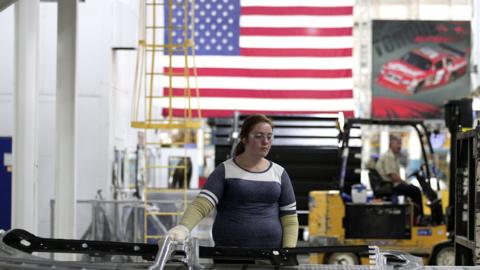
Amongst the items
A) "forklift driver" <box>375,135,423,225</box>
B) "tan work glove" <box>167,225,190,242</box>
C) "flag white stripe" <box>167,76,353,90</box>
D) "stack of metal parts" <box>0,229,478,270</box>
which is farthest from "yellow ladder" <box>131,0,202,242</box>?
"stack of metal parts" <box>0,229,478,270</box>

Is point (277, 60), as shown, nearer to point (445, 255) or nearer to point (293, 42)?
point (293, 42)

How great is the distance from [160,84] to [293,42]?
584 centimetres

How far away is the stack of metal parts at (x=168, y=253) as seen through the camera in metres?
3.99

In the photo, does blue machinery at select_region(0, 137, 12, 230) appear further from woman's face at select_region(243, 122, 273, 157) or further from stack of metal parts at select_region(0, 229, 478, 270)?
stack of metal parts at select_region(0, 229, 478, 270)

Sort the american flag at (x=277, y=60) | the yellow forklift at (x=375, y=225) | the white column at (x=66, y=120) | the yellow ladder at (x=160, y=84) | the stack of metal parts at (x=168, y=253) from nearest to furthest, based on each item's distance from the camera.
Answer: the stack of metal parts at (x=168, y=253)
the white column at (x=66, y=120)
the yellow forklift at (x=375, y=225)
the yellow ladder at (x=160, y=84)
the american flag at (x=277, y=60)

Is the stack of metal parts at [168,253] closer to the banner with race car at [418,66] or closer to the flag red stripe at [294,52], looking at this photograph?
the flag red stripe at [294,52]

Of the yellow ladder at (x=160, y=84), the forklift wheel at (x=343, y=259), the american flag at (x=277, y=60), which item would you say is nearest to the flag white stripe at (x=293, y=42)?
the american flag at (x=277, y=60)

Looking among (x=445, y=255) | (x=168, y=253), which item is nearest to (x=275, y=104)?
(x=445, y=255)

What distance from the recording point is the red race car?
34531mm

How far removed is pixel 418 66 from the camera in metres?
35.5

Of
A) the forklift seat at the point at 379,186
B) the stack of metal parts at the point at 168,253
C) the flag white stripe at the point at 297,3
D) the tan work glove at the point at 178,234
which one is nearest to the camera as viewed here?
the stack of metal parts at the point at 168,253

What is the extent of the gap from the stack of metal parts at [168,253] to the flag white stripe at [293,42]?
17.1 metres

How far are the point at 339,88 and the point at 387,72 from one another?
1476 centimetres

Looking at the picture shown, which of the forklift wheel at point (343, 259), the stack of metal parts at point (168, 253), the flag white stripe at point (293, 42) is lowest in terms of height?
the forklift wheel at point (343, 259)
